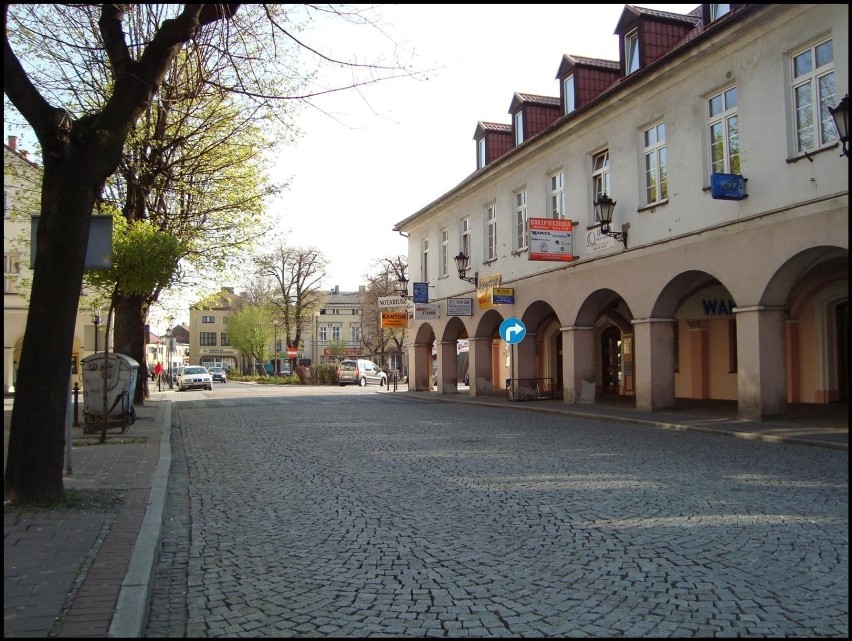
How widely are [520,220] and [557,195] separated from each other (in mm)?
2707

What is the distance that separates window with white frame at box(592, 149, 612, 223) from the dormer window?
414 centimetres

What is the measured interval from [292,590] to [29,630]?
5.11 ft

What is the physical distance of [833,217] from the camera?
1273cm

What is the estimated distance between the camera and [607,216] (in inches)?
725

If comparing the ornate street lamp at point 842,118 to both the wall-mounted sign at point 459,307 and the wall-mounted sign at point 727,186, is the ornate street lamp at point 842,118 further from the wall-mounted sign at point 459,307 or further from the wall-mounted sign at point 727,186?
the wall-mounted sign at point 459,307

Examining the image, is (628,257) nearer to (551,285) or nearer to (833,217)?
(551,285)

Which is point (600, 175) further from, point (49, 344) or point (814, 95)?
point (49, 344)

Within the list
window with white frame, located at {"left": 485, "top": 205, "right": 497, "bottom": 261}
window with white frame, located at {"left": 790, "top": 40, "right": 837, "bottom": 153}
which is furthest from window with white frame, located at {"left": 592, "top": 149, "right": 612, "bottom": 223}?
window with white frame, located at {"left": 485, "top": 205, "right": 497, "bottom": 261}

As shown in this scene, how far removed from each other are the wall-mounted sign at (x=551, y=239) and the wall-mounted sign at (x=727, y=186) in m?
6.02

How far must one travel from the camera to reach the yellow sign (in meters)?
32.5

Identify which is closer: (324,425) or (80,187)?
(80,187)

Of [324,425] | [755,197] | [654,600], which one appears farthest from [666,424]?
[654,600]

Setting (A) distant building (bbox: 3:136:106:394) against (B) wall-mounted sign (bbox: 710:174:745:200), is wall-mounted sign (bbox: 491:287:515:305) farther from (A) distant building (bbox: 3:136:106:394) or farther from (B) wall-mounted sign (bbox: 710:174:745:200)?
(A) distant building (bbox: 3:136:106:394)

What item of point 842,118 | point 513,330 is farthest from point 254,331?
point 842,118
